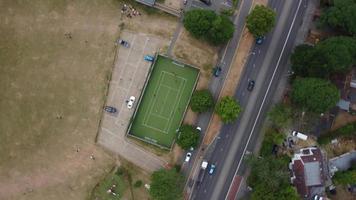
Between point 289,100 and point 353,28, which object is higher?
point 353,28

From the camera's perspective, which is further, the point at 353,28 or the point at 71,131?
the point at 71,131

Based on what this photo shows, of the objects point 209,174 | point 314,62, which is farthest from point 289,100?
point 209,174

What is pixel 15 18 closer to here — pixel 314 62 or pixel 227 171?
pixel 227 171

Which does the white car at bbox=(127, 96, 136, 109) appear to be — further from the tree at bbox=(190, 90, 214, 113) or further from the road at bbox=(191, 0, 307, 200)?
the road at bbox=(191, 0, 307, 200)

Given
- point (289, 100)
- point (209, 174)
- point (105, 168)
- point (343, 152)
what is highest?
point (289, 100)

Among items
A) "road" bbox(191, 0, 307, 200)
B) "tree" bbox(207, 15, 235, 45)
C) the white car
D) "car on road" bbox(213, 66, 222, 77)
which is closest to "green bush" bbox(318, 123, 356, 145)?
"road" bbox(191, 0, 307, 200)

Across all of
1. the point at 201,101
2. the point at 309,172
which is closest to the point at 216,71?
the point at 201,101
